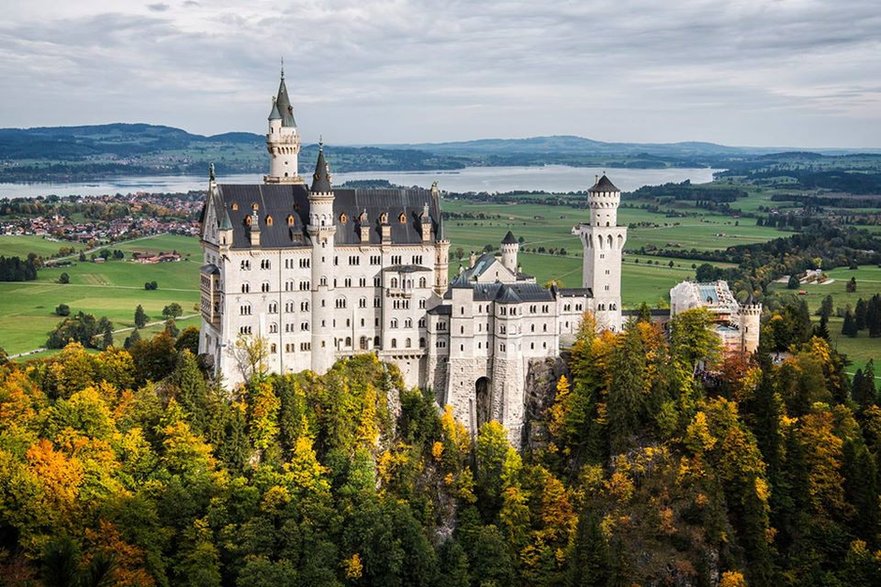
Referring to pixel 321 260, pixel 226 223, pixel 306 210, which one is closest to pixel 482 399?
pixel 321 260

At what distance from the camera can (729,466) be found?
7019 cm

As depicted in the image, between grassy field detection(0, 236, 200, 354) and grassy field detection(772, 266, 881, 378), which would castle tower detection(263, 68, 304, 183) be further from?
grassy field detection(772, 266, 881, 378)

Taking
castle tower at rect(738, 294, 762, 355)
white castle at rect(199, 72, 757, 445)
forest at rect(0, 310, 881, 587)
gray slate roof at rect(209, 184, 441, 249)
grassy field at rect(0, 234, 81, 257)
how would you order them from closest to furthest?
forest at rect(0, 310, 881, 587) → white castle at rect(199, 72, 757, 445) → gray slate roof at rect(209, 184, 441, 249) → castle tower at rect(738, 294, 762, 355) → grassy field at rect(0, 234, 81, 257)

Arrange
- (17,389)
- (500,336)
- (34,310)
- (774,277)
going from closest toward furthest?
(17,389) < (500,336) < (34,310) < (774,277)

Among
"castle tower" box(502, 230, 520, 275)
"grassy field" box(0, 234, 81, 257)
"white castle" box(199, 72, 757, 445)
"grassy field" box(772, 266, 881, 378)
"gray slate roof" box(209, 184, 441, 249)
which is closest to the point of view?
"white castle" box(199, 72, 757, 445)

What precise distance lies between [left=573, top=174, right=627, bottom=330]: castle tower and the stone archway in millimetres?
10909

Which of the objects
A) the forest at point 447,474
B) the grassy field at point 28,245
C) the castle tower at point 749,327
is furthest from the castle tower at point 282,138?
the grassy field at point 28,245

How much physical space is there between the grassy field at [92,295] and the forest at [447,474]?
162 ft

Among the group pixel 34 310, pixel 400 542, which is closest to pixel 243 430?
pixel 400 542

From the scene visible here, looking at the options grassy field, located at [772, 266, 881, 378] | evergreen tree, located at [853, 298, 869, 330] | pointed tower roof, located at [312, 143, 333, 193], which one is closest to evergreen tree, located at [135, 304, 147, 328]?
pointed tower roof, located at [312, 143, 333, 193]

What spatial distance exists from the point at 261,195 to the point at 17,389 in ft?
74.8

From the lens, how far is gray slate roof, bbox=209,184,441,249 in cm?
7469

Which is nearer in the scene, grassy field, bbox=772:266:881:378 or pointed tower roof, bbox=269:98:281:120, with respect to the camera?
pointed tower roof, bbox=269:98:281:120

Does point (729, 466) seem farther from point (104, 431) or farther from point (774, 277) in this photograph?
point (774, 277)
